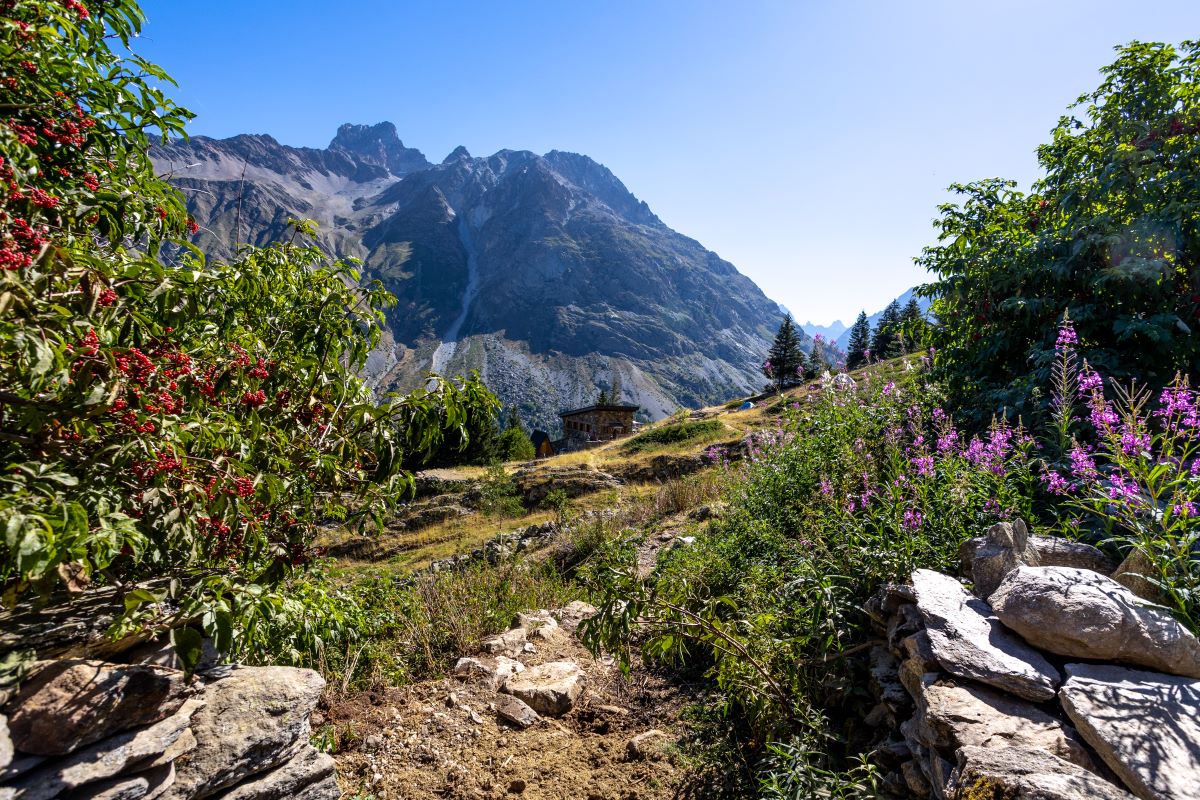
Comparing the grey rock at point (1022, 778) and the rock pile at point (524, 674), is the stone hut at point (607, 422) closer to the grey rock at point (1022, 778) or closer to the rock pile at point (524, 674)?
the rock pile at point (524, 674)

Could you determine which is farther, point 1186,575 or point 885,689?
point 885,689

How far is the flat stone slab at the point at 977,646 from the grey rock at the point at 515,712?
2.88m

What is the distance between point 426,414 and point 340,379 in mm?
660

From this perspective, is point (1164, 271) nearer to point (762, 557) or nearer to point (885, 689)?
point (762, 557)

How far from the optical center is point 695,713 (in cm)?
407

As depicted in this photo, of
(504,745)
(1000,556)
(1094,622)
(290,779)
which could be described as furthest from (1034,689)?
(290,779)

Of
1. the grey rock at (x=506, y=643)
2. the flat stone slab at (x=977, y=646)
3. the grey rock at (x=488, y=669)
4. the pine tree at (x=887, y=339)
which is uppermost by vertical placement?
the pine tree at (x=887, y=339)

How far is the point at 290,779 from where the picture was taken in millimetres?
2578

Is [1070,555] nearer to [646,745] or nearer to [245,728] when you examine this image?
[646,745]

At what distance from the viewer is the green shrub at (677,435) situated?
105ft

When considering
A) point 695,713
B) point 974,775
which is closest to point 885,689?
point 974,775

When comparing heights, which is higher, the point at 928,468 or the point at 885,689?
the point at 928,468

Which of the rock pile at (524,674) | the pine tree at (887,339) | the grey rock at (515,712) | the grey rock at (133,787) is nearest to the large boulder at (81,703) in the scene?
the grey rock at (133,787)

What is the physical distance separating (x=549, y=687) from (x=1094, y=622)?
356 centimetres
